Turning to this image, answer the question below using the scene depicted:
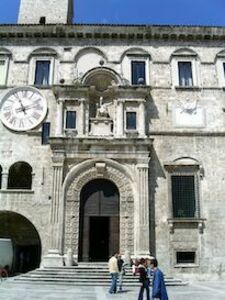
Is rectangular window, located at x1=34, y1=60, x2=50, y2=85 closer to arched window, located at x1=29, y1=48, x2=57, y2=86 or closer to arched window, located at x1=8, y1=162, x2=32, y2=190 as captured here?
arched window, located at x1=29, y1=48, x2=57, y2=86

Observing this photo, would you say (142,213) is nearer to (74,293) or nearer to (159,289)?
(74,293)

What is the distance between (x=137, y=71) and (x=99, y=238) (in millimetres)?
11029

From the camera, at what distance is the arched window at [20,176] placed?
23.4 meters

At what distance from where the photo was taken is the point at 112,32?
2570 cm

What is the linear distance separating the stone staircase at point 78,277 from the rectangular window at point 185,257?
8.11ft

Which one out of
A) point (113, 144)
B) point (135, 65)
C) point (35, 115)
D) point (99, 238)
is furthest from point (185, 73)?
point (99, 238)

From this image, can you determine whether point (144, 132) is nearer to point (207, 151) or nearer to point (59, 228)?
point (207, 151)

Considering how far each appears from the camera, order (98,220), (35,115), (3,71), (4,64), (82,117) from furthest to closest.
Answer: (4,64) → (3,71) → (35,115) → (82,117) → (98,220)

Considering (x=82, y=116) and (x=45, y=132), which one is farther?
(x=45, y=132)

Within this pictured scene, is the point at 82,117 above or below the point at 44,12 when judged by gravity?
below

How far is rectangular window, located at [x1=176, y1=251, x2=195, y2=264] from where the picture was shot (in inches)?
853

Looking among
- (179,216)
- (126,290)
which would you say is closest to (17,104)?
(179,216)

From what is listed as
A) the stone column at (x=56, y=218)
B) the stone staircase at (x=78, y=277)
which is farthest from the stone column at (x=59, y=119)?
the stone staircase at (x=78, y=277)

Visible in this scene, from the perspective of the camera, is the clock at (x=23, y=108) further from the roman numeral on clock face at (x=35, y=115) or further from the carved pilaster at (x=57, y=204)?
the carved pilaster at (x=57, y=204)
